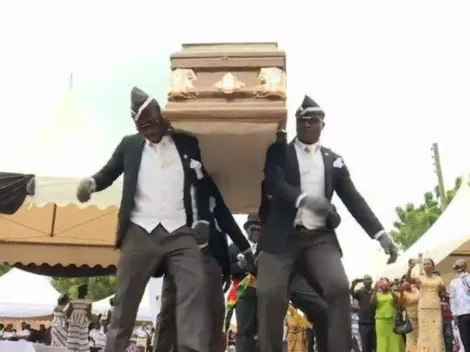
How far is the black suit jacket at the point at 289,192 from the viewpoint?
4.96 meters

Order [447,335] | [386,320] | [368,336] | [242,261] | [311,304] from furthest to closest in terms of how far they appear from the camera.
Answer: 1. [368,336]
2. [386,320]
3. [447,335]
4. [311,304]
5. [242,261]

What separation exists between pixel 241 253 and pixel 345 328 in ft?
3.72

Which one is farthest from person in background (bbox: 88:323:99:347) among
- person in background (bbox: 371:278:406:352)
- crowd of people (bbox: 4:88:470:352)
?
crowd of people (bbox: 4:88:470:352)

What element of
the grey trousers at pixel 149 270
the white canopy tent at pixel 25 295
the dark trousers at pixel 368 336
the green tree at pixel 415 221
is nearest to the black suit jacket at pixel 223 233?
the grey trousers at pixel 149 270

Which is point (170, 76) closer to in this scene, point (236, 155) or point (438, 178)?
point (236, 155)

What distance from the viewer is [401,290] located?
12.1m

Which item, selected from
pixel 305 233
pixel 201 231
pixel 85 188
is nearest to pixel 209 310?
pixel 201 231

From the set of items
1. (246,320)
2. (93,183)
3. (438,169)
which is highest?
(438,169)

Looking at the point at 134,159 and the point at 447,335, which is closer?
the point at 134,159

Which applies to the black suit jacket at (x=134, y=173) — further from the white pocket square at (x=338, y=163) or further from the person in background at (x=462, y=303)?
the person in background at (x=462, y=303)

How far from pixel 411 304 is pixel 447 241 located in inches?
164

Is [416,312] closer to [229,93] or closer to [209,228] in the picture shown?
[209,228]

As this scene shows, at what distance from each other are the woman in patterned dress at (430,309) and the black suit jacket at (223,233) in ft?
21.3

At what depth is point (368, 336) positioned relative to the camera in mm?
12984
